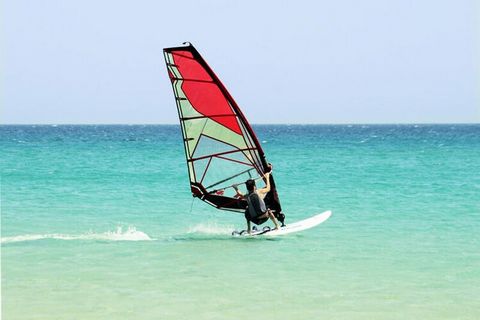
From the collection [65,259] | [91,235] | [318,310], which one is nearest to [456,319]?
[318,310]

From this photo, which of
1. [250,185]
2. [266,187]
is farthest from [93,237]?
[266,187]

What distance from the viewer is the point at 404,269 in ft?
26.7

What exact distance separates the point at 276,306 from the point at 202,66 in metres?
3.82

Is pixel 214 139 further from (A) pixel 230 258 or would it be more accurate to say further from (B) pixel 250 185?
(A) pixel 230 258

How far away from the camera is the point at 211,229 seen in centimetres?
1170

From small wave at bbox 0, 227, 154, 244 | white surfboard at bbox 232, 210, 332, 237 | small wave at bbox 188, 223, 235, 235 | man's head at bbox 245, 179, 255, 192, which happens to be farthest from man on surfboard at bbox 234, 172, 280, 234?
small wave at bbox 188, 223, 235, 235

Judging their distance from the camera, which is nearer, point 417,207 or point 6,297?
point 6,297

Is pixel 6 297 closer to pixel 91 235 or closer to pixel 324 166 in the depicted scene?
pixel 91 235

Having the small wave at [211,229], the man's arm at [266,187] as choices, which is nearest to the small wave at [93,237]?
the small wave at [211,229]

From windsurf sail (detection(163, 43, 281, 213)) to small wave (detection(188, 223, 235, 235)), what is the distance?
3.23ft

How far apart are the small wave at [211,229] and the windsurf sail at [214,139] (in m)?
0.98

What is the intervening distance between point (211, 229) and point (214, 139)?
2.15 m

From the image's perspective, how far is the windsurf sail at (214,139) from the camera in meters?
9.54

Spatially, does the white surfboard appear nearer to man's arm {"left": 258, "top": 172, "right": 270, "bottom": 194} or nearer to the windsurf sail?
the windsurf sail
